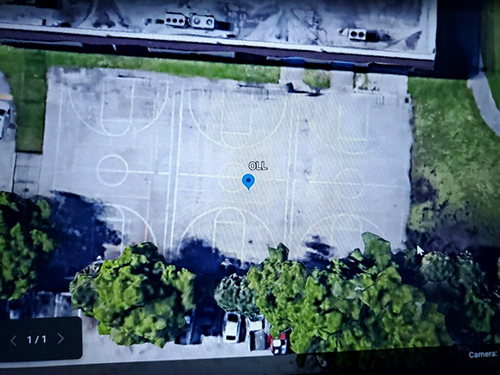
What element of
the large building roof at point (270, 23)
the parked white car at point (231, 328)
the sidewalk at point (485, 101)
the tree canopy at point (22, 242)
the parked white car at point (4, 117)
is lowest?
the parked white car at point (231, 328)

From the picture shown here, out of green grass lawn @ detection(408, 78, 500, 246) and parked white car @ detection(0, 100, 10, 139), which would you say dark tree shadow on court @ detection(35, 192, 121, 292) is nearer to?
parked white car @ detection(0, 100, 10, 139)

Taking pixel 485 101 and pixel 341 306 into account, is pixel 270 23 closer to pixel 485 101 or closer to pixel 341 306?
pixel 485 101

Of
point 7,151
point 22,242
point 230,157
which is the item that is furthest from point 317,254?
point 7,151

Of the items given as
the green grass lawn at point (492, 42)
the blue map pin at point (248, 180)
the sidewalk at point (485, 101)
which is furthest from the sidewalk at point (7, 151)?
the green grass lawn at point (492, 42)

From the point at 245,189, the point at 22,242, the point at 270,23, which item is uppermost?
the point at 270,23

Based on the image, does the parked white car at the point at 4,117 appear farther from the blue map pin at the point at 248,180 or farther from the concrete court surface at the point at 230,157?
the blue map pin at the point at 248,180

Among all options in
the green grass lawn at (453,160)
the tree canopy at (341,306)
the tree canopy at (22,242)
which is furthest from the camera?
the green grass lawn at (453,160)

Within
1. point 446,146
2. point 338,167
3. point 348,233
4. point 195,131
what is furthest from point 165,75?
point 446,146
